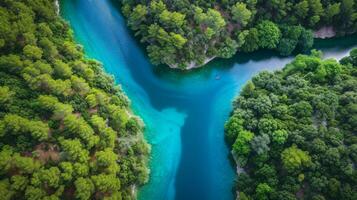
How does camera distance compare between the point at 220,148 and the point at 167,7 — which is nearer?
the point at 220,148

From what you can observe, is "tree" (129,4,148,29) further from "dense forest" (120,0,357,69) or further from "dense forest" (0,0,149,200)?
"dense forest" (0,0,149,200)

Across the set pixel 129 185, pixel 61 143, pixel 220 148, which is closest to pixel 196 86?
pixel 220 148

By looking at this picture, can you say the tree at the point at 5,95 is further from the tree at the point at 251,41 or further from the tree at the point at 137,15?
the tree at the point at 251,41

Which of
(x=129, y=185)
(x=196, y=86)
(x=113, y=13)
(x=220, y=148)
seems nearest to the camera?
(x=129, y=185)

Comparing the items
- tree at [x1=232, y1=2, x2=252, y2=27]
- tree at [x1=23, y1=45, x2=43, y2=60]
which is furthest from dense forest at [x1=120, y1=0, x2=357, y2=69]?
tree at [x1=23, y1=45, x2=43, y2=60]

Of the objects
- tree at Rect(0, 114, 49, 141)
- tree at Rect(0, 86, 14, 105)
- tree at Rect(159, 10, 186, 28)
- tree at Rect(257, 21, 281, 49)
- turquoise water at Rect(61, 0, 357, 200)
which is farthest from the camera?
tree at Rect(257, 21, 281, 49)

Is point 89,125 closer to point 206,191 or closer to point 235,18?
point 206,191

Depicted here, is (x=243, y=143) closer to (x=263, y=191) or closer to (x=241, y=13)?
(x=263, y=191)
